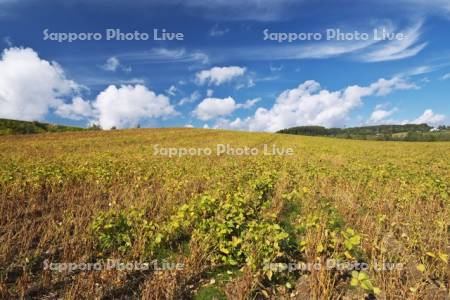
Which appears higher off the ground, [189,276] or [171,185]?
[171,185]

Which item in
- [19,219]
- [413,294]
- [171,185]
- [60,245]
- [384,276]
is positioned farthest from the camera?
[171,185]

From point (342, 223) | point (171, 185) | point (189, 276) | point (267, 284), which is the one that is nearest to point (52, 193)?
point (171, 185)

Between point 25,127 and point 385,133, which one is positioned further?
point 385,133

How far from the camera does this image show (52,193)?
888cm

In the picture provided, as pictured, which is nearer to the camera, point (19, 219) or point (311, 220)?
point (311, 220)

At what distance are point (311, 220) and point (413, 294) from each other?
6.47 feet

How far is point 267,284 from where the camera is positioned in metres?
4.83

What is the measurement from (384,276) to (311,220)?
1.49 m

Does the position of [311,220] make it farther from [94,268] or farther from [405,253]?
[94,268]

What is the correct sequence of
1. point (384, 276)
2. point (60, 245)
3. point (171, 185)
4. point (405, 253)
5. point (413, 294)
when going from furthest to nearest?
point (171, 185)
point (60, 245)
point (405, 253)
point (384, 276)
point (413, 294)

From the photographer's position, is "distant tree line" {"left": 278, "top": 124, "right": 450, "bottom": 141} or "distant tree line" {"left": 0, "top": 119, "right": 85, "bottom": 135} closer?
"distant tree line" {"left": 0, "top": 119, "right": 85, "bottom": 135}

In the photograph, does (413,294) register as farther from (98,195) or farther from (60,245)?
(98,195)

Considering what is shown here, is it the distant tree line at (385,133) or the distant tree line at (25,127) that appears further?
the distant tree line at (385,133)

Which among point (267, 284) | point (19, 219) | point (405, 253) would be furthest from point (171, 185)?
point (405, 253)
